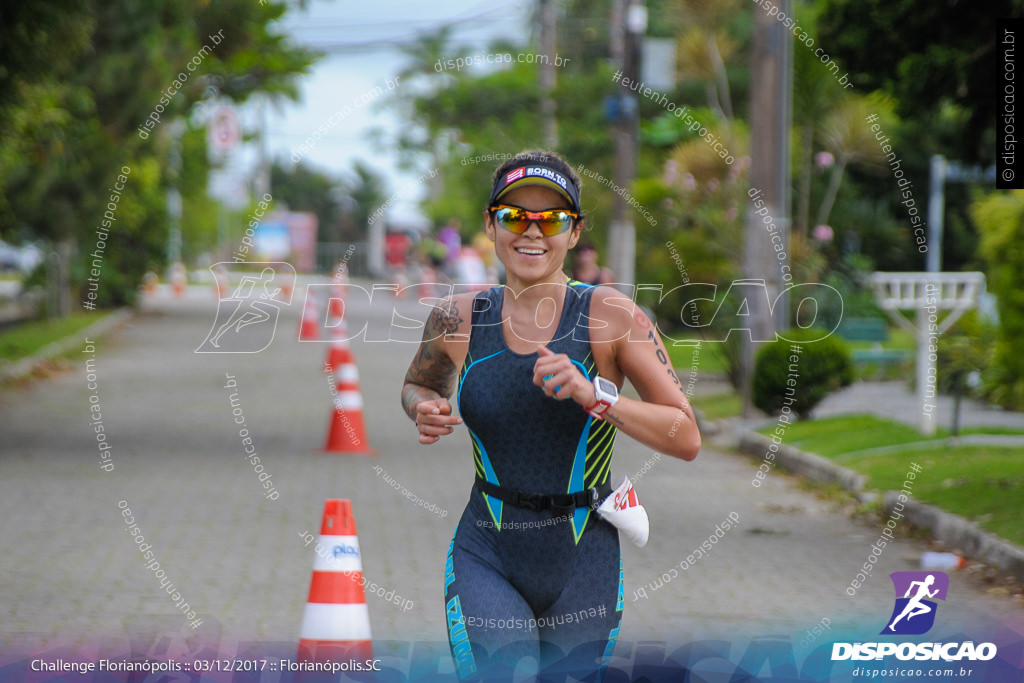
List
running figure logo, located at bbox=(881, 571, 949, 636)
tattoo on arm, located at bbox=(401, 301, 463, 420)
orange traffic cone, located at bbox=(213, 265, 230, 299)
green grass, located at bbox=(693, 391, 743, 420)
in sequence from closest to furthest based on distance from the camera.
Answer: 1. tattoo on arm, located at bbox=(401, 301, 463, 420)
2. running figure logo, located at bbox=(881, 571, 949, 636)
3. orange traffic cone, located at bbox=(213, 265, 230, 299)
4. green grass, located at bbox=(693, 391, 743, 420)

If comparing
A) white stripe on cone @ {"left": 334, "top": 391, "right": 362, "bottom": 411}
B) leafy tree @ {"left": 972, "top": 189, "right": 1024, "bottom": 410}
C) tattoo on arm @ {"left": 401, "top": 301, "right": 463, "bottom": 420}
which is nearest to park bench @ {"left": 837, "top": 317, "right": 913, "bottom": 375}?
leafy tree @ {"left": 972, "top": 189, "right": 1024, "bottom": 410}

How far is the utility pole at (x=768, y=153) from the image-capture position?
14016mm

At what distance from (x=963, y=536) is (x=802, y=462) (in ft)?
10.7

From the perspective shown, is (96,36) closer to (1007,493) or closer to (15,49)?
(15,49)

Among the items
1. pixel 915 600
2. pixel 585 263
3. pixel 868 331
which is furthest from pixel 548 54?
pixel 915 600

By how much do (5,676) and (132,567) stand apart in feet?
9.22

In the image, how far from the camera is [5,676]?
473cm

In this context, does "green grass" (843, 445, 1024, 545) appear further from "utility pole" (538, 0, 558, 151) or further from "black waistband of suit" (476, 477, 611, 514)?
"utility pole" (538, 0, 558, 151)

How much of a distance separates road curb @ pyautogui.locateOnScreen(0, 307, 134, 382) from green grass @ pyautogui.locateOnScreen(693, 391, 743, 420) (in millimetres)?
8116

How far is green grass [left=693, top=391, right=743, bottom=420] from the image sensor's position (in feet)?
48.1

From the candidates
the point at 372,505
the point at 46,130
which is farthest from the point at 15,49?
the point at 372,505

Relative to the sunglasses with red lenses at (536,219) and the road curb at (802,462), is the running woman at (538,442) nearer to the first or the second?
the sunglasses with red lenses at (536,219)

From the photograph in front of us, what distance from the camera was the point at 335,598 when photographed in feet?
16.1

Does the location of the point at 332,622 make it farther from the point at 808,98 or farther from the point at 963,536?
the point at 808,98
